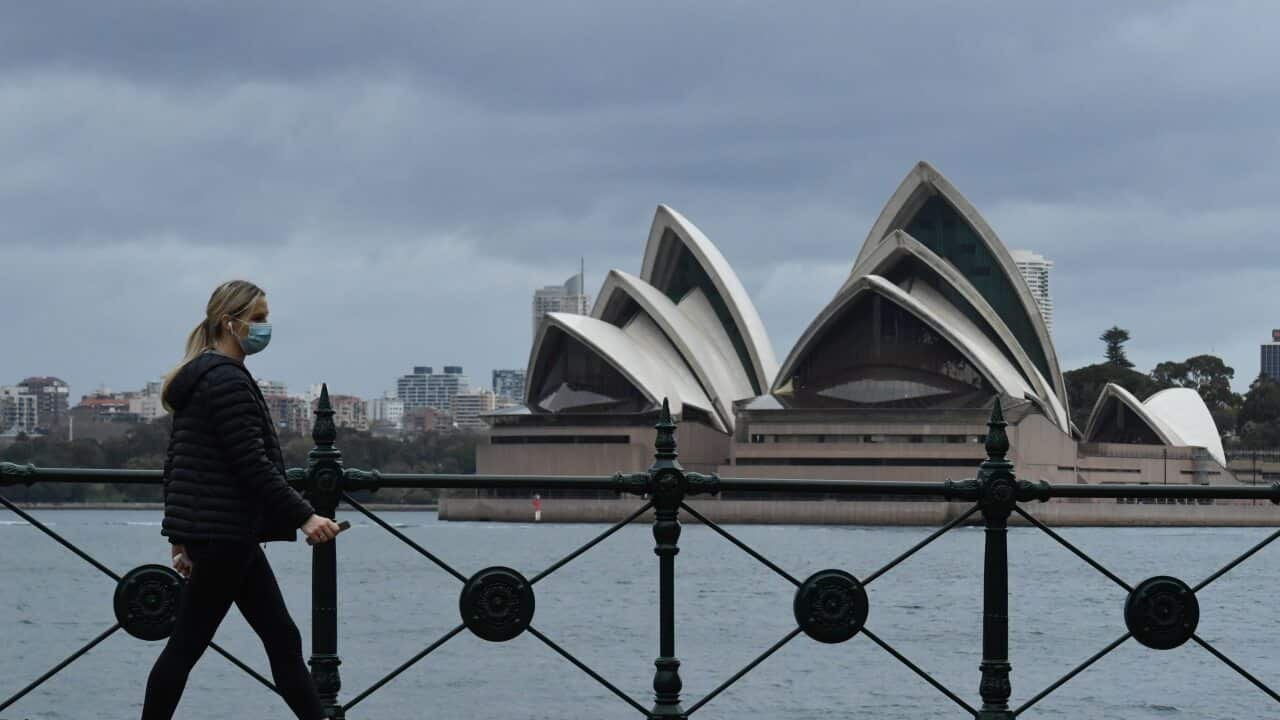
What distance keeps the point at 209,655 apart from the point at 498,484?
78.8 feet

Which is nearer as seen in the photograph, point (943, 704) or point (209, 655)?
point (943, 704)

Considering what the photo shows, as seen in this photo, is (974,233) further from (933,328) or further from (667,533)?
(667,533)

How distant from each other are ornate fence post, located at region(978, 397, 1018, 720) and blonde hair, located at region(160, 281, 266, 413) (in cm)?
216

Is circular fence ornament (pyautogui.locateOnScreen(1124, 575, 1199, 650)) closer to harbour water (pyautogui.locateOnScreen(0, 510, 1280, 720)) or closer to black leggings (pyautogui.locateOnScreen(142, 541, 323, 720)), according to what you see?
black leggings (pyautogui.locateOnScreen(142, 541, 323, 720))

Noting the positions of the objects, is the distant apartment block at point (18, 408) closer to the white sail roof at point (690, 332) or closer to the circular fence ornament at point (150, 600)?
the white sail roof at point (690, 332)

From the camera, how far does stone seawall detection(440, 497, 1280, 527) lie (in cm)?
7350

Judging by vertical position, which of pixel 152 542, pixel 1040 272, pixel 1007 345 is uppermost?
pixel 1040 272

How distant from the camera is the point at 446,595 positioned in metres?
39.1

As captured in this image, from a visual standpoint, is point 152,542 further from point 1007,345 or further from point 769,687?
point 769,687

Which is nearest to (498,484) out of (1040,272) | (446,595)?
(446,595)

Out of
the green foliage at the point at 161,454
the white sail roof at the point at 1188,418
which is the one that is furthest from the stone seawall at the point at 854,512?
the green foliage at the point at 161,454

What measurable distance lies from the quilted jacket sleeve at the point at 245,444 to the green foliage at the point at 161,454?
90764 mm

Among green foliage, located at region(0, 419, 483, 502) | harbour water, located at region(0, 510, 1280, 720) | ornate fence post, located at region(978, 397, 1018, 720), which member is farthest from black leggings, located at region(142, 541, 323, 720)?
green foliage, located at region(0, 419, 483, 502)

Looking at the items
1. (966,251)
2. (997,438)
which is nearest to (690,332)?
(966,251)
